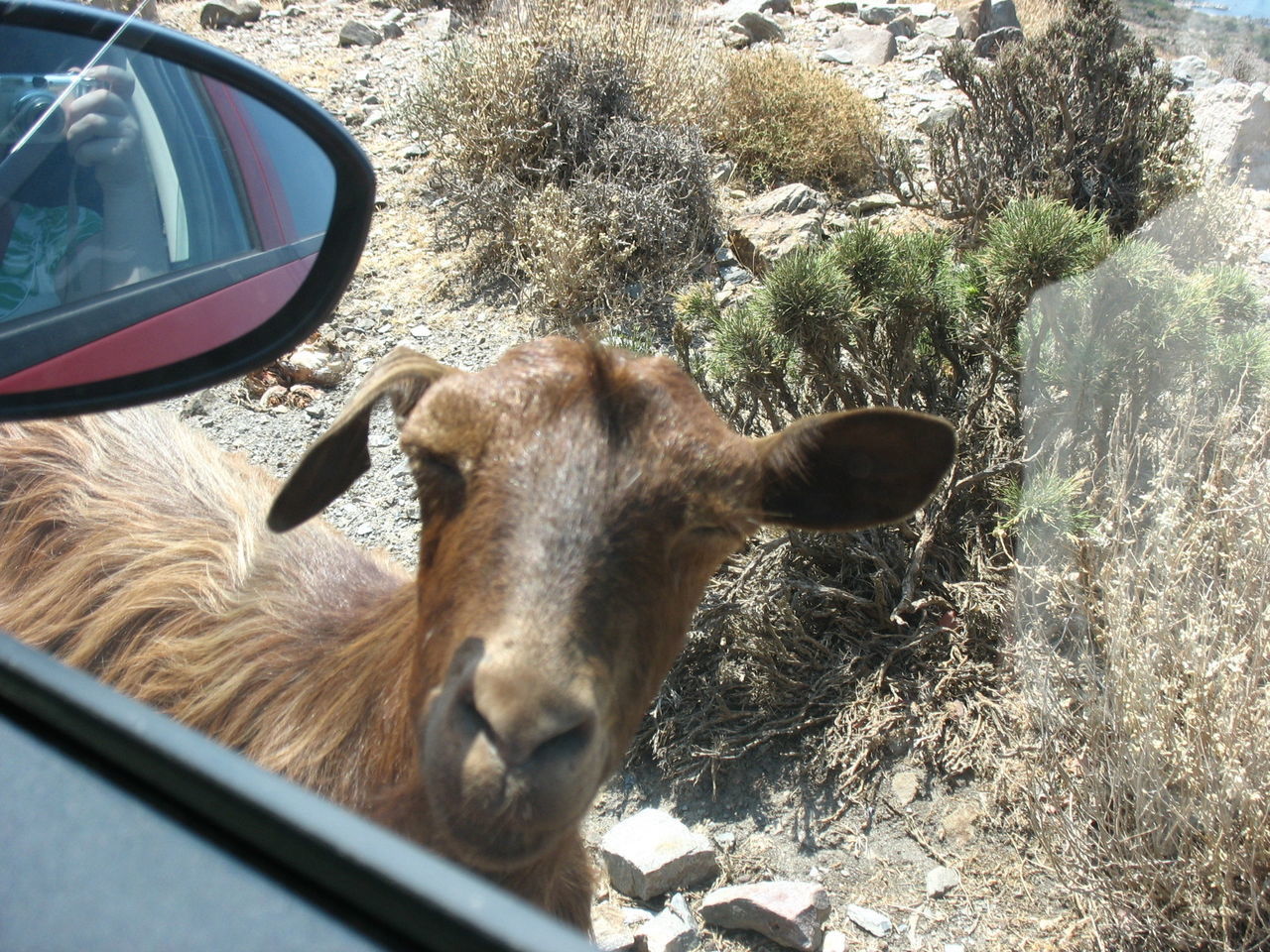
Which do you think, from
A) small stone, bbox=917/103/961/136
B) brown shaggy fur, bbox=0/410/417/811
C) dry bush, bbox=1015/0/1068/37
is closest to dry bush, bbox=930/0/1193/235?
small stone, bbox=917/103/961/136

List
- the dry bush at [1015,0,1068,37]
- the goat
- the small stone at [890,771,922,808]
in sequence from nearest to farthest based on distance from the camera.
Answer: the goat < the small stone at [890,771,922,808] < the dry bush at [1015,0,1068,37]

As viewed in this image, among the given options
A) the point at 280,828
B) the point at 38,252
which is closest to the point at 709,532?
the point at 280,828

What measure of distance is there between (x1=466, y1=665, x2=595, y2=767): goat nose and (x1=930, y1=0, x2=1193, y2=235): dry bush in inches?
256

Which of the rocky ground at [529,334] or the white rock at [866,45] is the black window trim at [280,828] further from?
the white rock at [866,45]

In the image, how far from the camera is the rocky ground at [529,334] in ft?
12.8

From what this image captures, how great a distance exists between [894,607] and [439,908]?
14.2ft

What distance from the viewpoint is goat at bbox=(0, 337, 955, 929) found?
192 centimetres

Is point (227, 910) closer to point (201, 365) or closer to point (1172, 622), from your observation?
point (201, 365)

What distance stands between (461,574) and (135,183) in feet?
5.57

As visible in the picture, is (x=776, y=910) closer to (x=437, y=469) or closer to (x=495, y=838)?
(x=495, y=838)

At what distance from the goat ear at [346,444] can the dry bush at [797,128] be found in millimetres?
7111

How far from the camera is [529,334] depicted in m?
7.44

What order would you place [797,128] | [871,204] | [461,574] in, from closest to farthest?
[461,574], [871,204], [797,128]

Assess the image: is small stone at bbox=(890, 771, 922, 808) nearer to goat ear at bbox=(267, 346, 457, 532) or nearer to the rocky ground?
the rocky ground
